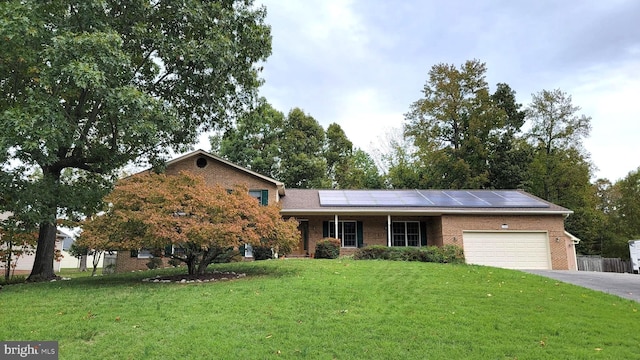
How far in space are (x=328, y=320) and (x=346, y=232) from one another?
47.5 feet

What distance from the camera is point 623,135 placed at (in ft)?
101

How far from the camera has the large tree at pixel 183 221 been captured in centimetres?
1088

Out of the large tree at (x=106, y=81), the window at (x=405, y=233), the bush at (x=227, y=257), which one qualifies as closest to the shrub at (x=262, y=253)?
the bush at (x=227, y=257)

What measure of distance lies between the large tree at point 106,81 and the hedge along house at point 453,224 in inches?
285

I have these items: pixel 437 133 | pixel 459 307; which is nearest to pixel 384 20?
pixel 459 307

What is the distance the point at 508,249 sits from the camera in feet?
64.8

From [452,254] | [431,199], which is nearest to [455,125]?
[431,199]

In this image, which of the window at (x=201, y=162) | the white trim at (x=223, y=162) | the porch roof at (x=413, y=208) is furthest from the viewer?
the window at (x=201, y=162)

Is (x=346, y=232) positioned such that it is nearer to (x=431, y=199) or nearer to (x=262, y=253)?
(x=431, y=199)

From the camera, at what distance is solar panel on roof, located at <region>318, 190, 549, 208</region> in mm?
20516

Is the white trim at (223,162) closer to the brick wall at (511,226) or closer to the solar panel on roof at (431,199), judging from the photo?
the solar panel on roof at (431,199)

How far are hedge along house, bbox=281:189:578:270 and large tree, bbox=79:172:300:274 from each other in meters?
7.62

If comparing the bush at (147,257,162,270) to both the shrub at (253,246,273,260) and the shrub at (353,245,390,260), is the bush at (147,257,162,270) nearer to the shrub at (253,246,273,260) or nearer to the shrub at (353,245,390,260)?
the shrub at (253,246,273,260)

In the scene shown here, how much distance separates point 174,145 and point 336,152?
22338 millimetres
